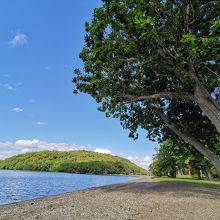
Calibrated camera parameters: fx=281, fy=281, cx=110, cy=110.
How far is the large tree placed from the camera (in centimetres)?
1562

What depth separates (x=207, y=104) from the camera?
16812 millimetres

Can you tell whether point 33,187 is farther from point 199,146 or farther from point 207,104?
point 207,104

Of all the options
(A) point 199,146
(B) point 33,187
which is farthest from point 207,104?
(B) point 33,187

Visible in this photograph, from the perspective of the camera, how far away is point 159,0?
53.8 ft

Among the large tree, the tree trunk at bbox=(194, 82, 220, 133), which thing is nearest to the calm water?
the large tree

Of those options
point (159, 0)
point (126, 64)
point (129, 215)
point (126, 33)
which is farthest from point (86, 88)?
point (129, 215)

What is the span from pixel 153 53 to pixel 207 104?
4473 millimetres

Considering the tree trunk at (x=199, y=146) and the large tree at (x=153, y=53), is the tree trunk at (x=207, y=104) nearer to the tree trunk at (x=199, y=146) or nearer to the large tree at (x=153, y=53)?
the large tree at (x=153, y=53)

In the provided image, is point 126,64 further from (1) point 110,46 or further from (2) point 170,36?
(2) point 170,36

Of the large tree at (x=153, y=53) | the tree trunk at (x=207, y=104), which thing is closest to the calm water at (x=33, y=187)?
the large tree at (x=153, y=53)

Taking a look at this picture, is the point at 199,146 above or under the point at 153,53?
under

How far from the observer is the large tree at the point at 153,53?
15.6 metres

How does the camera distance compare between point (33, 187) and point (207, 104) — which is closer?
point (207, 104)

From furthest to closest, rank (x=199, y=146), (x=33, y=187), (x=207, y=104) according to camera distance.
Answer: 1. (x=33, y=187)
2. (x=199, y=146)
3. (x=207, y=104)
